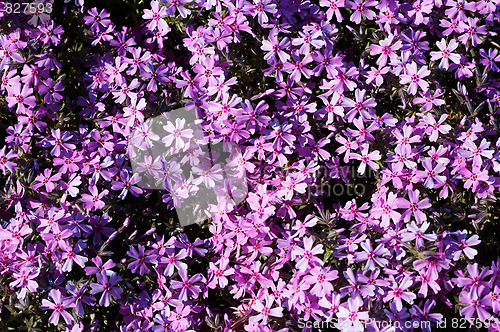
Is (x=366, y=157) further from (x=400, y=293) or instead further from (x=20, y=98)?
(x=20, y=98)

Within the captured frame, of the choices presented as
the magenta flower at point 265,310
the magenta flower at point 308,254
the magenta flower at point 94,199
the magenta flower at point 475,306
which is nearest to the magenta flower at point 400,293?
the magenta flower at point 475,306

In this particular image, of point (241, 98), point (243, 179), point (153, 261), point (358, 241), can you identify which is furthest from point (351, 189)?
point (153, 261)

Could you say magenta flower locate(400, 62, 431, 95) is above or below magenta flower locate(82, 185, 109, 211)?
above

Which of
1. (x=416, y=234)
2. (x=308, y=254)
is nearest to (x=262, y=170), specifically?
(x=308, y=254)

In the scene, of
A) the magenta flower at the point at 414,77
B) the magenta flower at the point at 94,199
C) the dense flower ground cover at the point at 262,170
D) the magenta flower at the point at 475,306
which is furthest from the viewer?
the magenta flower at the point at 414,77

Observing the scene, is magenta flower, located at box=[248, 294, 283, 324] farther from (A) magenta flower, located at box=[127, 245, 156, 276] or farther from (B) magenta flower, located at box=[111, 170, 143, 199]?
(B) magenta flower, located at box=[111, 170, 143, 199]

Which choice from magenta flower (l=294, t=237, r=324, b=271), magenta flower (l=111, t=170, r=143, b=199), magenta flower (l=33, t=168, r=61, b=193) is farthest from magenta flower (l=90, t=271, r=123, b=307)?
magenta flower (l=294, t=237, r=324, b=271)

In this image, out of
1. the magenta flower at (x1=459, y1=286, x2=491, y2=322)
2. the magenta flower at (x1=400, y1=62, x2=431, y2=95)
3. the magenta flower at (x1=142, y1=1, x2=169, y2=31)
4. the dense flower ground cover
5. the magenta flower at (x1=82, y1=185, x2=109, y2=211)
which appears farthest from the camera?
the magenta flower at (x1=142, y1=1, x2=169, y2=31)

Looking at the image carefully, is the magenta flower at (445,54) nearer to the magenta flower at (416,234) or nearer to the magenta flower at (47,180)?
the magenta flower at (416,234)

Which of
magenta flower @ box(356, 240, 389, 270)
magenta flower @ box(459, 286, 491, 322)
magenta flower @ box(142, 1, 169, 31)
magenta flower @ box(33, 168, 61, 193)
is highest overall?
magenta flower @ box(142, 1, 169, 31)
